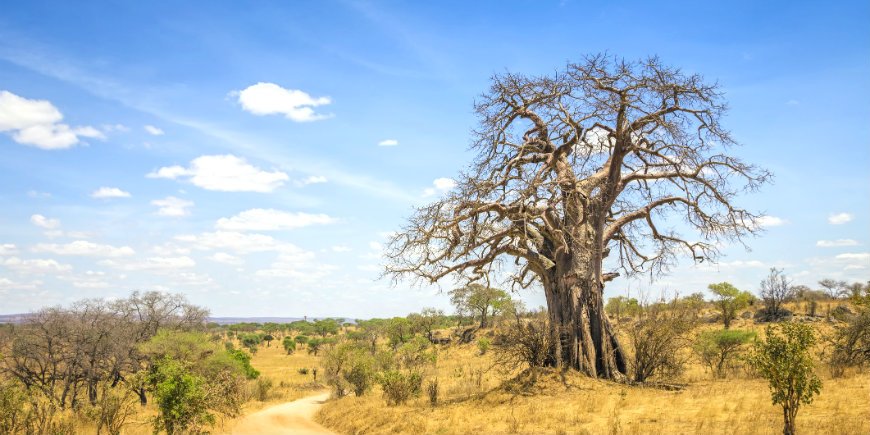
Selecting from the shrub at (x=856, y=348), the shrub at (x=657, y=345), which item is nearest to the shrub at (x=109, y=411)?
the shrub at (x=657, y=345)

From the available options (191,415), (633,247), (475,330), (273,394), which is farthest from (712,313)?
(191,415)

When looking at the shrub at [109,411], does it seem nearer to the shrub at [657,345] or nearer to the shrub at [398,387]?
the shrub at [398,387]

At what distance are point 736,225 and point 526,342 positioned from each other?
5.92 metres

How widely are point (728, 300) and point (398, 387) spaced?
29.5 meters

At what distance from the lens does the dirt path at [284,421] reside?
15148mm

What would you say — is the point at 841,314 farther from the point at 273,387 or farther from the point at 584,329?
the point at 273,387

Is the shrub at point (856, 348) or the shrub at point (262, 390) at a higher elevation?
the shrub at point (856, 348)

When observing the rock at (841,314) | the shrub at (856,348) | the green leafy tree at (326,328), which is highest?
the rock at (841,314)

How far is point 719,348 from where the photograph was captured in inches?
808

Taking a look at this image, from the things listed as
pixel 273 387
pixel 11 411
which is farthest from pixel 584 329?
pixel 273 387

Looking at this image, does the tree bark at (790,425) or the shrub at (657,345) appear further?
the shrub at (657,345)

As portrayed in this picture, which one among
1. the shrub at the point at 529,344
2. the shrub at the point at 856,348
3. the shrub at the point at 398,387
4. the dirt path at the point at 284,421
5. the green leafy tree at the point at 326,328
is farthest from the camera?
the green leafy tree at the point at 326,328

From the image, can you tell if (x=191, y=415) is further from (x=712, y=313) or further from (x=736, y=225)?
(x=712, y=313)

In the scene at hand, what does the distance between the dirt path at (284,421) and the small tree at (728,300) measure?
88.5ft
